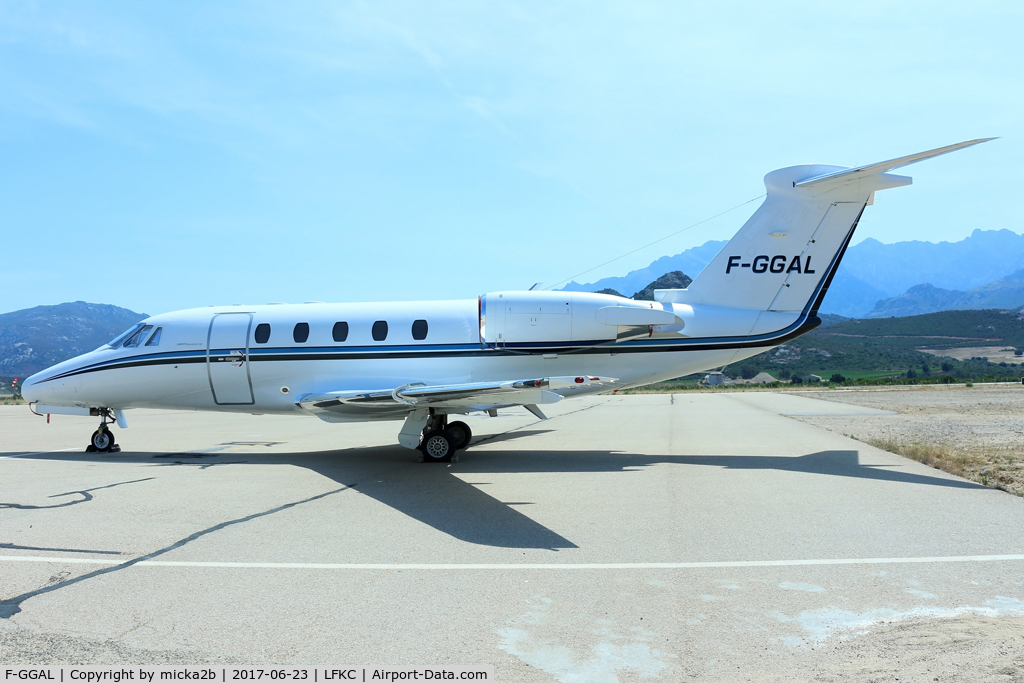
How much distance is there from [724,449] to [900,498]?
592cm

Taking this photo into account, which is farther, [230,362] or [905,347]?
[905,347]

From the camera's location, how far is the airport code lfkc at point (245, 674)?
3885 mm

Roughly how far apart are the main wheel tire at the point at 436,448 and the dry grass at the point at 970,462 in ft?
28.2

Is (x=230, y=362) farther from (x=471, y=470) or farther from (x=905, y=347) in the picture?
(x=905, y=347)

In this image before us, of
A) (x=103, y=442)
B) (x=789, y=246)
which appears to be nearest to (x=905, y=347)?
(x=789, y=246)

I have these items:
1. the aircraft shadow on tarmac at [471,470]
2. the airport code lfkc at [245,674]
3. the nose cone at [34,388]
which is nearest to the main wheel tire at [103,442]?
the aircraft shadow on tarmac at [471,470]

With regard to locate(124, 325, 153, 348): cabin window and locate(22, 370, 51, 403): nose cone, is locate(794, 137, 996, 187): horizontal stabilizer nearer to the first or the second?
locate(124, 325, 153, 348): cabin window

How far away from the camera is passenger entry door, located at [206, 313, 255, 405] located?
14375 mm

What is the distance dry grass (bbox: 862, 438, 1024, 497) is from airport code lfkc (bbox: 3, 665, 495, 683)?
869 cm

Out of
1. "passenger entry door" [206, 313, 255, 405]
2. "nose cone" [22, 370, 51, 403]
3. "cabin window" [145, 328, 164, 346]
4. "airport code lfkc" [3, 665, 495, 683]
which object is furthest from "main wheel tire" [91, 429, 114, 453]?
"airport code lfkc" [3, 665, 495, 683]

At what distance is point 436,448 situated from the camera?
12945 millimetres

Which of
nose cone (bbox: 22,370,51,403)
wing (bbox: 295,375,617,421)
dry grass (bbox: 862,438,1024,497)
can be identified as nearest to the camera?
dry grass (bbox: 862,438,1024,497)

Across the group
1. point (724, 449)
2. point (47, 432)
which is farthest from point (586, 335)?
point (47, 432)

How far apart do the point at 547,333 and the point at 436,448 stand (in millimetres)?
3130
